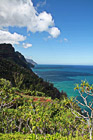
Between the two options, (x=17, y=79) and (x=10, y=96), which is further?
(x=17, y=79)

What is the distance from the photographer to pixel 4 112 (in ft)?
28.5

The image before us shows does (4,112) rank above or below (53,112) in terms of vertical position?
above

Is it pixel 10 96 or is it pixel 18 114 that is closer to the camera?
pixel 18 114

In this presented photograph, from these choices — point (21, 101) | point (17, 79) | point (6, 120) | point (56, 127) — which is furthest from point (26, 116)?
point (17, 79)

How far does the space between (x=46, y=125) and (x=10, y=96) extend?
590 centimetres

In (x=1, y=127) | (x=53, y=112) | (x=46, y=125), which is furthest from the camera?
(x=53, y=112)

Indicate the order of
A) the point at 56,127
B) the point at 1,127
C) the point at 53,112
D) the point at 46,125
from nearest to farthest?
1. the point at 1,127
2. the point at 46,125
3. the point at 56,127
4. the point at 53,112

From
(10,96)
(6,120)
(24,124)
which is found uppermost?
(10,96)

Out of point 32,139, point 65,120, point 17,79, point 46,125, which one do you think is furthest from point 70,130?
point 17,79

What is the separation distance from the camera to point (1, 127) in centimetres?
761

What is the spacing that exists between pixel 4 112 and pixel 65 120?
6.12 meters

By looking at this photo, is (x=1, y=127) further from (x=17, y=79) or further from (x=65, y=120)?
(x=17, y=79)

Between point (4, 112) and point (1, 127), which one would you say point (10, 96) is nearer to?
Result: point (4, 112)

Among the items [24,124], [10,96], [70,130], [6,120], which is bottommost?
[70,130]
